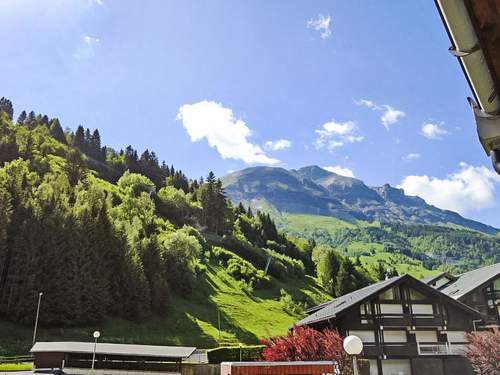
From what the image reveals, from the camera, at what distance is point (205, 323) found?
6850 centimetres

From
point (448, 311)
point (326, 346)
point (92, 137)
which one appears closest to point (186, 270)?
point (448, 311)

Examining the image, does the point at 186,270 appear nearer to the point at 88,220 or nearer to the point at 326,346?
the point at 88,220

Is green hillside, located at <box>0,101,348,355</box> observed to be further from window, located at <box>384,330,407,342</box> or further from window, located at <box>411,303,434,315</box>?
window, located at <box>411,303,434,315</box>

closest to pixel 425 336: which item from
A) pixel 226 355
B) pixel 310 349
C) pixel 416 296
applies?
pixel 416 296

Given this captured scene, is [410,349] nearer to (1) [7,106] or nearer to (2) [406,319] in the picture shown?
(2) [406,319]

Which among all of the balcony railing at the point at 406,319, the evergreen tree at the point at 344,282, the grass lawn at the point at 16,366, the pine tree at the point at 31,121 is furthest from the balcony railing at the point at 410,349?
the pine tree at the point at 31,121

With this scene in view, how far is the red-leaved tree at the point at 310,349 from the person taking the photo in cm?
2641

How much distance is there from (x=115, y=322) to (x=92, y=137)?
113 m

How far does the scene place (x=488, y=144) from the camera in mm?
3010

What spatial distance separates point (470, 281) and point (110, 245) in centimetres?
5214

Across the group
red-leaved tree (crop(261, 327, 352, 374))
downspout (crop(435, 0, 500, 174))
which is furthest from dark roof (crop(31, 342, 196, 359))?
downspout (crop(435, 0, 500, 174))

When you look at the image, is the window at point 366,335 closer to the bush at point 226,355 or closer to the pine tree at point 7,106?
the bush at point 226,355

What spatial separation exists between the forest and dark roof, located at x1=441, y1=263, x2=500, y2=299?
7.84 meters

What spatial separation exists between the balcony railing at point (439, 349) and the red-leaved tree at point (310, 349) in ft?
39.1
